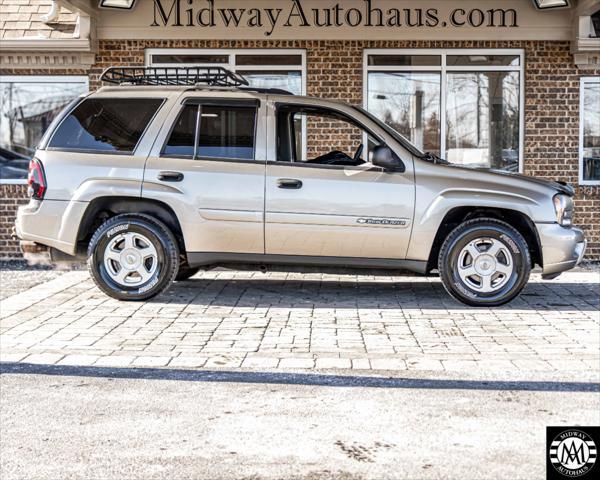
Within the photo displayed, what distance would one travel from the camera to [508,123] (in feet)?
44.5

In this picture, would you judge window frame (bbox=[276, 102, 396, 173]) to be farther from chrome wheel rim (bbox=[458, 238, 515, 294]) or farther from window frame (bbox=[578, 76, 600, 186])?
window frame (bbox=[578, 76, 600, 186])

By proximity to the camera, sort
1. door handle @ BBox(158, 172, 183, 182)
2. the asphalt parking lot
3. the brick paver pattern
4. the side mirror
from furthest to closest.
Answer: door handle @ BBox(158, 172, 183, 182) < the side mirror < the brick paver pattern < the asphalt parking lot

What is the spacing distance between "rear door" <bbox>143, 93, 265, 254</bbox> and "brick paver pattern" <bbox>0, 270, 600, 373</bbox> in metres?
0.70

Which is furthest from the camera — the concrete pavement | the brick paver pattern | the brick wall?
the brick wall

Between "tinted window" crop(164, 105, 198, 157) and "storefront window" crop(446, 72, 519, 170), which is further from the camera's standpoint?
"storefront window" crop(446, 72, 519, 170)

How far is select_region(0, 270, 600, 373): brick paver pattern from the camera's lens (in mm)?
6934

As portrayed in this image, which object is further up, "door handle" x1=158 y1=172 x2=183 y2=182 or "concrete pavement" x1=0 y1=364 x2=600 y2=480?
"door handle" x1=158 y1=172 x2=183 y2=182

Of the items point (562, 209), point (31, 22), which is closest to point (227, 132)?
point (562, 209)

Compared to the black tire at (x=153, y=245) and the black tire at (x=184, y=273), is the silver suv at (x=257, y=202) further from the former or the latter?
the black tire at (x=184, y=273)

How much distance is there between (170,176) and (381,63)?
512 centimetres

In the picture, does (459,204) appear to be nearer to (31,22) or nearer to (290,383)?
(290,383)

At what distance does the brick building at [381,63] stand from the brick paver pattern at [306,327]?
3.15 metres

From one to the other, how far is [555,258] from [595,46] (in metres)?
4.90

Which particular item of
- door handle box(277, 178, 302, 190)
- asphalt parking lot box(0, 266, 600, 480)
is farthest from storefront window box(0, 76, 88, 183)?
door handle box(277, 178, 302, 190)
